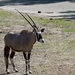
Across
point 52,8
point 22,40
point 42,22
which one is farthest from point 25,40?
point 52,8

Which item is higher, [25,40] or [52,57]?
[25,40]

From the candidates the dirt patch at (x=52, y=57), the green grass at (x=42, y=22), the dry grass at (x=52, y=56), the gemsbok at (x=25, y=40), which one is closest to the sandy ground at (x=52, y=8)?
the green grass at (x=42, y=22)

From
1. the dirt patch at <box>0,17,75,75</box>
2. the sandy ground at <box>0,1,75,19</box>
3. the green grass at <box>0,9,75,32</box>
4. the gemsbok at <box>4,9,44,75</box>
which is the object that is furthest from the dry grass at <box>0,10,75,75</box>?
the sandy ground at <box>0,1,75,19</box>

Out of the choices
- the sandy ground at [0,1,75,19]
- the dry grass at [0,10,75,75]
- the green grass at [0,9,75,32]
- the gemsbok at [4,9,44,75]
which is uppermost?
the gemsbok at [4,9,44,75]

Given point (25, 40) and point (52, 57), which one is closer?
point (25, 40)

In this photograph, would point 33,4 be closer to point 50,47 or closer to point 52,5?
point 52,5

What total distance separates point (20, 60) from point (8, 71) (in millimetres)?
1765

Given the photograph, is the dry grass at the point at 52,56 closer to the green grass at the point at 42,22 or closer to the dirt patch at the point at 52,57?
the dirt patch at the point at 52,57

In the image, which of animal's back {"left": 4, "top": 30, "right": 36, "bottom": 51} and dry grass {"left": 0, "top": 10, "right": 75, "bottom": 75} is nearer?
animal's back {"left": 4, "top": 30, "right": 36, "bottom": 51}

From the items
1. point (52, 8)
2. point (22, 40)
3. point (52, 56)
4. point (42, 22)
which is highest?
point (22, 40)

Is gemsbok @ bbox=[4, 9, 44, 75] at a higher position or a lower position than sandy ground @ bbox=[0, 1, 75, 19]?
higher

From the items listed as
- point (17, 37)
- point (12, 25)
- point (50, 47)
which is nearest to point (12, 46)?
point (17, 37)

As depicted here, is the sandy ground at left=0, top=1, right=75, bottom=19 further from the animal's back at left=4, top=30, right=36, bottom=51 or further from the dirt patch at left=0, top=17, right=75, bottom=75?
the animal's back at left=4, top=30, right=36, bottom=51

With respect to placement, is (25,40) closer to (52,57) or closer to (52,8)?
(52,57)
